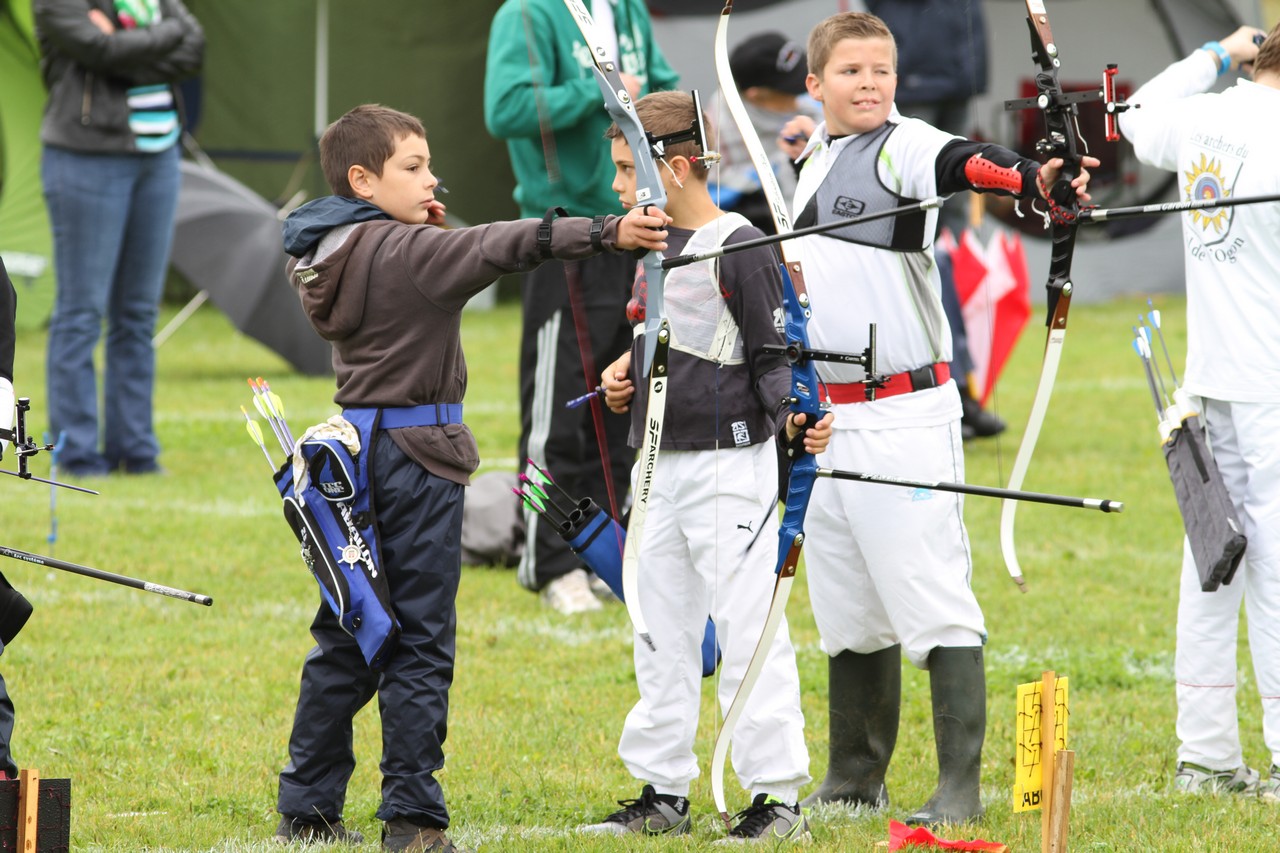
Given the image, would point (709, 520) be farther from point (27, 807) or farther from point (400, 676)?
point (27, 807)

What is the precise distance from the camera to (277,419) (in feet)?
12.8

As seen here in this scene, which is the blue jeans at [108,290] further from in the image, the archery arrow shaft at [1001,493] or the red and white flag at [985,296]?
the archery arrow shaft at [1001,493]

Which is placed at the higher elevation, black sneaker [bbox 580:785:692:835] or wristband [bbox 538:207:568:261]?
wristband [bbox 538:207:568:261]

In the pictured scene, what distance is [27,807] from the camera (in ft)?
10.2

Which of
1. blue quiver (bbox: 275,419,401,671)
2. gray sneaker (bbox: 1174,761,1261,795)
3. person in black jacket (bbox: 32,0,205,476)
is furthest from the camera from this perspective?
person in black jacket (bbox: 32,0,205,476)

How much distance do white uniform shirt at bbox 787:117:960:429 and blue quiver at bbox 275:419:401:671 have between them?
3.62 ft

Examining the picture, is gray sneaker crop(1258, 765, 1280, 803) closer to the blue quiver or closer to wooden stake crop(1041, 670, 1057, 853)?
wooden stake crop(1041, 670, 1057, 853)

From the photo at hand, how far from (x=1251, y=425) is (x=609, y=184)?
216 cm

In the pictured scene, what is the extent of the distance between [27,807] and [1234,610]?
296 centimetres

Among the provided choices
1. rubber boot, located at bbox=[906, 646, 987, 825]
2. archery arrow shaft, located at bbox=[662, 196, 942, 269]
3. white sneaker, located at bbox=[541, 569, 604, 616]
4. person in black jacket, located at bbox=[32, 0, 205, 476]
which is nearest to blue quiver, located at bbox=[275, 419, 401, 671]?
archery arrow shaft, located at bbox=[662, 196, 942, 269]

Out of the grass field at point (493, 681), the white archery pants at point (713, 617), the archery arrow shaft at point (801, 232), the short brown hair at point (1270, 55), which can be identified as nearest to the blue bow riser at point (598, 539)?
the white archery pants at point (713, 617)

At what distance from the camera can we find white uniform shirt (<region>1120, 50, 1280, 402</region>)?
13.5 ft

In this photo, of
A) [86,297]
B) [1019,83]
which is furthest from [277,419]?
[1019,83]

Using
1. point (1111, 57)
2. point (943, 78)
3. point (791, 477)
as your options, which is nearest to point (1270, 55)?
point (791, 477)
